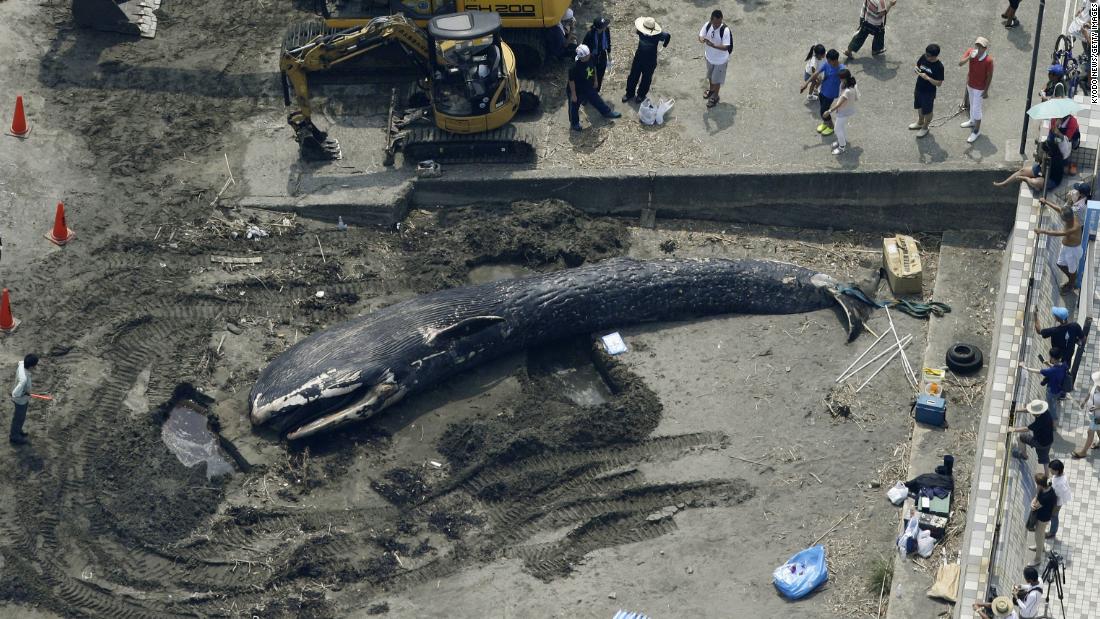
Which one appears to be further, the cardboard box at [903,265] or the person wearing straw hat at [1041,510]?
the cardboard box at [903,265]

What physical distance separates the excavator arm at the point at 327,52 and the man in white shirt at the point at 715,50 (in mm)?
4442

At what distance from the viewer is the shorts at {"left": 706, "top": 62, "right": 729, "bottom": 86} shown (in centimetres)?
2525

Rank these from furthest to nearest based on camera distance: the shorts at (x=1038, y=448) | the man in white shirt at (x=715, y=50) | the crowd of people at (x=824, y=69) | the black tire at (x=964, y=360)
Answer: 1. the man in white shirt at (x=715, y=50)
2. the crowd of people at (x=824, y=69)
3. the black tire at (x=964, y=360)
4. the shorts at (x=1038, y=448)

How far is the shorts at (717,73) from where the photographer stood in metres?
25.2

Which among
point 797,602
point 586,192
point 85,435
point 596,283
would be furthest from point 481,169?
point 797,602

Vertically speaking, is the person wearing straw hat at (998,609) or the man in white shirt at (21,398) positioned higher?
the man in white shirt at (21,398)

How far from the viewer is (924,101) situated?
24188 mm

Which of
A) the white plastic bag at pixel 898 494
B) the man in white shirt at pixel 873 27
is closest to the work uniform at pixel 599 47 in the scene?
the man in white shirt at pixel 873 27

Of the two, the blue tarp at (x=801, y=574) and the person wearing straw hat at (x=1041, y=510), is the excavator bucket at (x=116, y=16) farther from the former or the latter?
the person wearing straw hat at (x=1041, y=510)

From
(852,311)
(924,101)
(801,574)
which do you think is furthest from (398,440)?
(924,101)

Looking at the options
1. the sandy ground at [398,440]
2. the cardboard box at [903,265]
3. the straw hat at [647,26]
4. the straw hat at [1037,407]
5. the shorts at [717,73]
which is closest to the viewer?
the straw hat at [1037,407]

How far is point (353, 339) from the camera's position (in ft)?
70.4

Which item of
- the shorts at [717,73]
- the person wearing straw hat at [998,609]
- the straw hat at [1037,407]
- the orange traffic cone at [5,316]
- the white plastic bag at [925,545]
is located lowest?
the white plastic bag at [925,545]

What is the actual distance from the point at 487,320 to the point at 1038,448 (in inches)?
291
